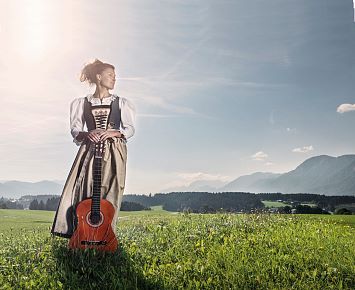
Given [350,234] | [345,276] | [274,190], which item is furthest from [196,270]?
[274,190]

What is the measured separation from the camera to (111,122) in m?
6.80

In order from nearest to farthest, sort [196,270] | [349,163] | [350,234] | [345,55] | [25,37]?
[196,270]
[25,37]
[350,234]
[345,55]
[349,163]

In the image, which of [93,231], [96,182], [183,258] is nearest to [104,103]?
[96,182]

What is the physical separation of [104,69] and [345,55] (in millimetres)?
5957

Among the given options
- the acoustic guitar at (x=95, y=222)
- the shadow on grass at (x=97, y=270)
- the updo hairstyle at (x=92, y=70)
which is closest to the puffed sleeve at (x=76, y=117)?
the updo hairstyle at (x=92, y=70)

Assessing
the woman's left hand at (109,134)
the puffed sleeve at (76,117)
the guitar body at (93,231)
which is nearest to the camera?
the guitar body at (93,231)

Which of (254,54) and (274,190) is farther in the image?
(274,190)

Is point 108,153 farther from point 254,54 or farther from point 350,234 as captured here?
point 350,234

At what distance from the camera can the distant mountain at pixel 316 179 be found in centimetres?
1056

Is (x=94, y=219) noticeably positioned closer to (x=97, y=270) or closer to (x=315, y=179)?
(x=97, y=270)

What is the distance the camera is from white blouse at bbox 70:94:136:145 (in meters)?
6.86

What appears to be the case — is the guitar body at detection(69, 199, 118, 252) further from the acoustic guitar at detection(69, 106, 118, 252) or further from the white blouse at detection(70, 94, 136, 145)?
the white blouse at detection(70, 94, 136, 145)

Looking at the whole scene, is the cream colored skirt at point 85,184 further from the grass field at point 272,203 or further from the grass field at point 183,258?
the grass field at point 272,203

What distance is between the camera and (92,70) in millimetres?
7062
